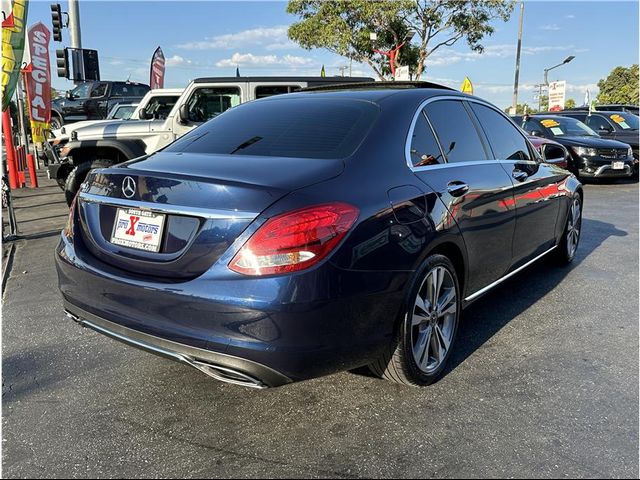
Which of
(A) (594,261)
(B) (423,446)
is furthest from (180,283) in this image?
(A) (594,261)

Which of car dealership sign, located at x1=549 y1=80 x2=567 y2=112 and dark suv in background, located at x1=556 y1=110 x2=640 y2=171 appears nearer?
dark suv in background, located at x1=556 y1=110 x2=640 y2=171

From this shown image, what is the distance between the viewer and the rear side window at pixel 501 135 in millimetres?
3766

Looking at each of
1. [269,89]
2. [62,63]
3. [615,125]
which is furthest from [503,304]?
[62,63]

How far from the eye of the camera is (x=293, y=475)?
218 cm

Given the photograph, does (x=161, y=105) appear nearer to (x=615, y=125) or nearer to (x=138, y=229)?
(x=138, y=229)

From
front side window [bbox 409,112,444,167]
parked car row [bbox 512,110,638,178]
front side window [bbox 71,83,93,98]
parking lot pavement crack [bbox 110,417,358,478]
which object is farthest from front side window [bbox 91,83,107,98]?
parking lot pavement crack [bbox 110,417,358,478]

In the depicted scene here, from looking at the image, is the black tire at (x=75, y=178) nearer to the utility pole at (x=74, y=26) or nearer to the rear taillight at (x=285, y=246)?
the rear taillight at (x=285, y=246)

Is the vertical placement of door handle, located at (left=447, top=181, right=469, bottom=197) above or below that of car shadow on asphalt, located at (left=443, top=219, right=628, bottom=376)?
above

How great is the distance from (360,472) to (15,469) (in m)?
1.45

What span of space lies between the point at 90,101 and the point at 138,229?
56.3 feet

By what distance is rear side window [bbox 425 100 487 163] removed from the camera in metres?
3.20

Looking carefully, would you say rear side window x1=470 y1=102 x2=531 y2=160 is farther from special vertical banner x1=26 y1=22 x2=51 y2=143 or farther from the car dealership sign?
the car dealership sign

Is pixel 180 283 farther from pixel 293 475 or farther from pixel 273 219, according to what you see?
pixel 293 475

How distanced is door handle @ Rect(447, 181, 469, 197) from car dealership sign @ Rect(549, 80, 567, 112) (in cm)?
2712
